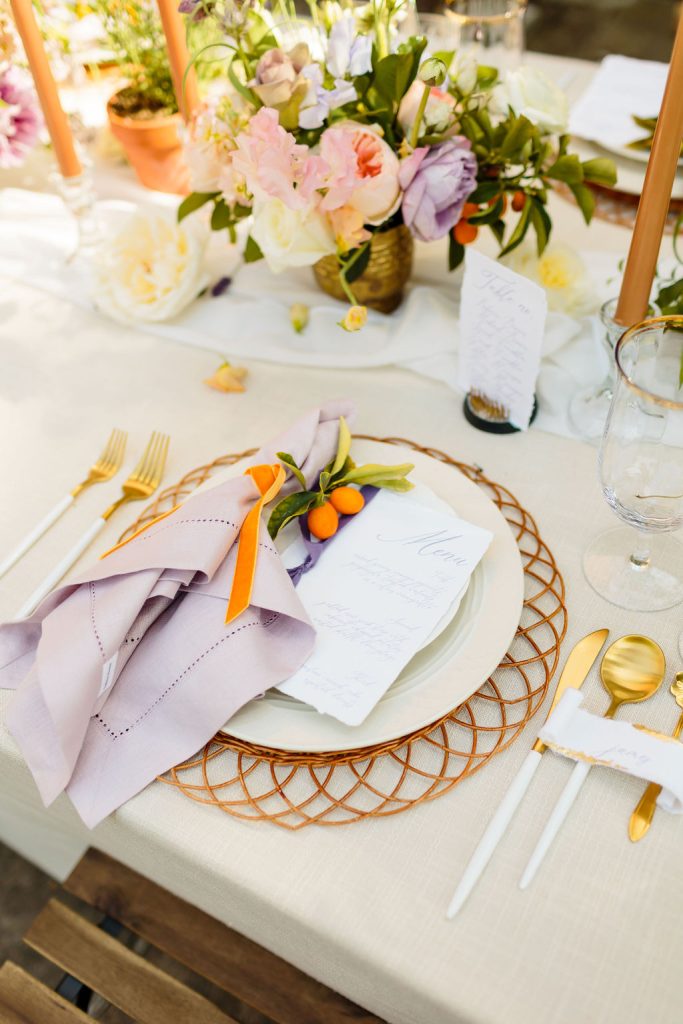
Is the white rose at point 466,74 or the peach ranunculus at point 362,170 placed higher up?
the white rose at point 466,74

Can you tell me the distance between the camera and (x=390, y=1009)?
0.65m

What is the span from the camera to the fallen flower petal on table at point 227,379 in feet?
3.40

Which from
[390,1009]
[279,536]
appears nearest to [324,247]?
[279,536]

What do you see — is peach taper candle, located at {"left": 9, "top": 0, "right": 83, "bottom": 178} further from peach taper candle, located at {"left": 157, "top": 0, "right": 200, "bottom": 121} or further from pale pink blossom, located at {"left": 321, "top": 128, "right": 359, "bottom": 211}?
pale pink blossom, located at {"left": 321, "top": 128, "right": 359, "bottom": 211}

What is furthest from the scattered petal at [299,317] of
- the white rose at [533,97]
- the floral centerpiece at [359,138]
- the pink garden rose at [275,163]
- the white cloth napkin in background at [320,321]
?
the white rose at [533,97]

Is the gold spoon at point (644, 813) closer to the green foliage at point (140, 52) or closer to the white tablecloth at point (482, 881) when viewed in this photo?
the white tablecloth at point (482, 881)

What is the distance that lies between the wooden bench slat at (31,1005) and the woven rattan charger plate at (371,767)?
1.34 ft

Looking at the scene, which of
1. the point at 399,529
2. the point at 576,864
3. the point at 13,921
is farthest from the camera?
the point at 13,921

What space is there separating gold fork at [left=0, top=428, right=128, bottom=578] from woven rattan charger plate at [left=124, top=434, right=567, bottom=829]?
1.10 ft

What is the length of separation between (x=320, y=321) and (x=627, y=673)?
0.63 meters

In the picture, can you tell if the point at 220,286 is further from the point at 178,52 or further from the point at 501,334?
the point at 501,334

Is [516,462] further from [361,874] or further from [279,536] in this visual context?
[361,874]

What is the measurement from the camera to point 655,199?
77 centimetres

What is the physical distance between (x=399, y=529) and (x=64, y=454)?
457 mm
